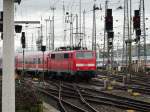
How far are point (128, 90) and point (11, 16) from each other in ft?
75.2

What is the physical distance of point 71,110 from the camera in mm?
20625

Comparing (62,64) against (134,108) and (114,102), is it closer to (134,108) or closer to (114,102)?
(114,102)

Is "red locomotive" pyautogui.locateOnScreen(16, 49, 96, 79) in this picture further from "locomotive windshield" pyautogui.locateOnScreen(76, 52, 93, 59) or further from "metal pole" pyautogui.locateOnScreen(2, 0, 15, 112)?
"metal pole" pyautogui.locateOnScreen(2, 0, 15, 112)

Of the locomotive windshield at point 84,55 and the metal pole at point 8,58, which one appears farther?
the locomotive windshield at point 84,55

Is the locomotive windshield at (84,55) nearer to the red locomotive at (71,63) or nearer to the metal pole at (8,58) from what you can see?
the red locomotive at (71,63)

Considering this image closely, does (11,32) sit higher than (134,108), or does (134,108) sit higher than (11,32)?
(11,32)

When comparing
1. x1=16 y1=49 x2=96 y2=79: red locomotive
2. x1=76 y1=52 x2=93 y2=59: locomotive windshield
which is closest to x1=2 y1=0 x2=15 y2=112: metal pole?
x1=16 y1=49 x2=96 y2=79: red locomotive

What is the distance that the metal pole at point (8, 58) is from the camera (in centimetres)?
859

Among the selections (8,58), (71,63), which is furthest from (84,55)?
(8,58)

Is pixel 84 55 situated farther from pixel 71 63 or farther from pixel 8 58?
pixel 8 58

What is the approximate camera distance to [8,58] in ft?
28.3

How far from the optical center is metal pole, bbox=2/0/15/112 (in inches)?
338

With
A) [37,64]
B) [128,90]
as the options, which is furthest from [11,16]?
[37,64]

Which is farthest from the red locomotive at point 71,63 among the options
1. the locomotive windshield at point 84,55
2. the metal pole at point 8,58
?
the metal pole at point 8,58
